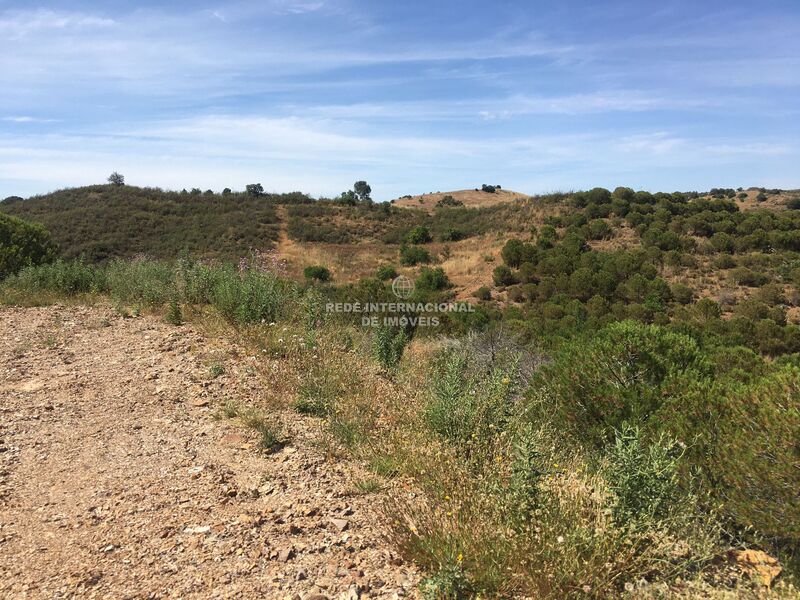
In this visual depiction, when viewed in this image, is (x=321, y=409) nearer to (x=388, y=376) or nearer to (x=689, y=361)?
(x=388, y=376)

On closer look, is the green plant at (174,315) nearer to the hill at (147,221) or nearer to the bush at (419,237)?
the hill at (147,221)

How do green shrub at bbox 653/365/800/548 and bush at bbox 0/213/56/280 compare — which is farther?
bush at bbox 0/213/56/280

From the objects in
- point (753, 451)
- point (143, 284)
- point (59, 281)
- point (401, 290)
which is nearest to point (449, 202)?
point (401, 290)

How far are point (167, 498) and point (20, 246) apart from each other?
11609mm

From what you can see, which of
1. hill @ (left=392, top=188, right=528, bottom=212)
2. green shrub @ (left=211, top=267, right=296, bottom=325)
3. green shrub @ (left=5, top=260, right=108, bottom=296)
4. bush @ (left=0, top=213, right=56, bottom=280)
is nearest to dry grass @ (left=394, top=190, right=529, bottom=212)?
hill @ (left=392, top=188, right=528, bottom=212)

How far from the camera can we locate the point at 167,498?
3.14 m

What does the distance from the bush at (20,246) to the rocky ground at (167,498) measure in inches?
280

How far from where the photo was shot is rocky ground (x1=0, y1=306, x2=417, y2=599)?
2.42m

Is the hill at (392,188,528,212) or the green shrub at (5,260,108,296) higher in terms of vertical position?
the hill at (392,188,528,212)

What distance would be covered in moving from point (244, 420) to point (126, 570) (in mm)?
1698

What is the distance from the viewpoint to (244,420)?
13.6 ft

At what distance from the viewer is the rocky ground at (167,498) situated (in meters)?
2.42

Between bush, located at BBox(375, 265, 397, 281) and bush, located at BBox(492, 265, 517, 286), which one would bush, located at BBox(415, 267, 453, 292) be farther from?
bush, located at BBox(492, 265, 517, 286)

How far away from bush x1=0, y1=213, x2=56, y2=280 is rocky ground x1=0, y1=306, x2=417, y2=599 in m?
7.11
